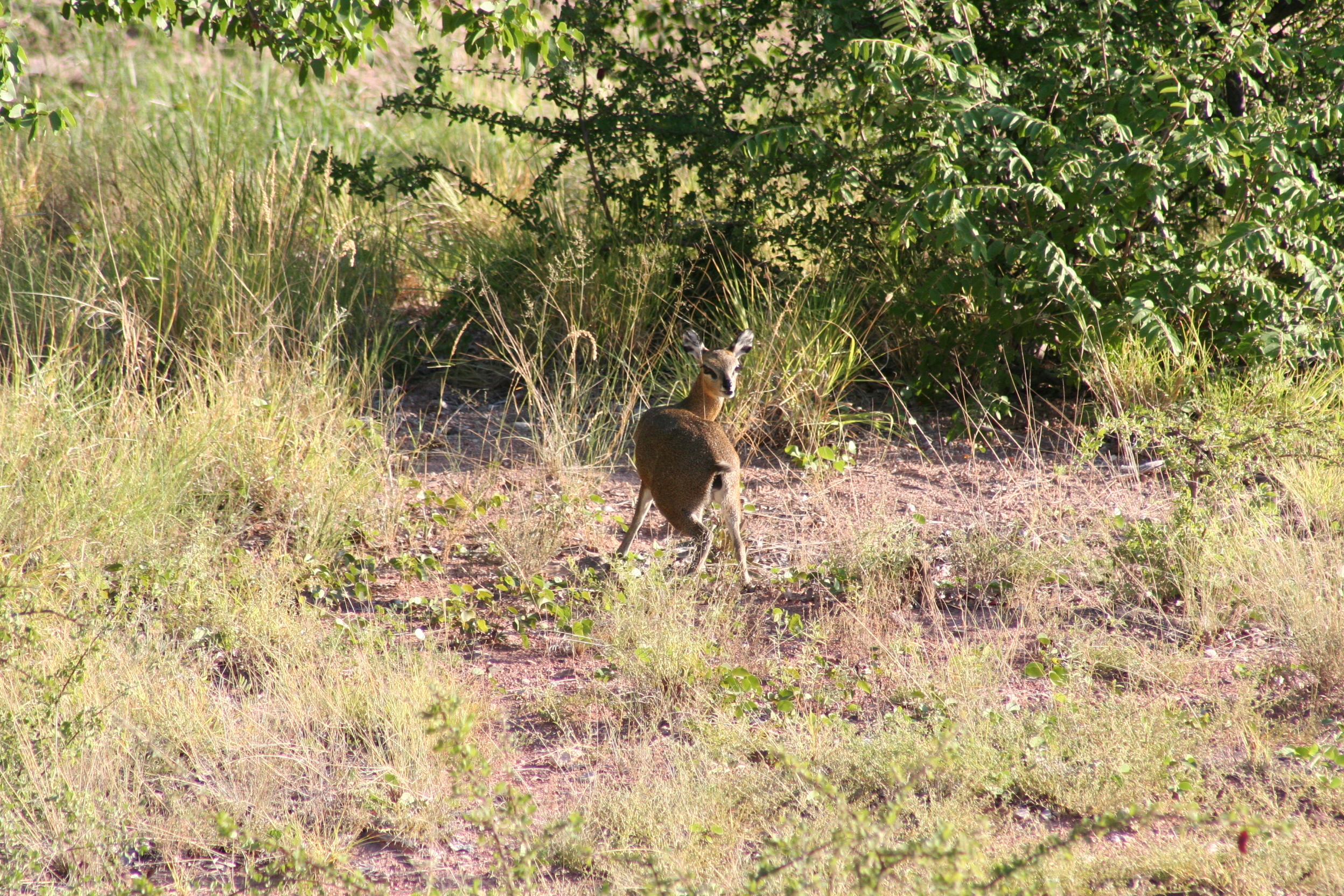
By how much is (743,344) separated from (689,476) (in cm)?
114

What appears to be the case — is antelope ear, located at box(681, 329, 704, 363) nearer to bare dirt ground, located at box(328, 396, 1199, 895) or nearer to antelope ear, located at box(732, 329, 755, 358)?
antelope ear, located at box(732, 329, 755, 358)

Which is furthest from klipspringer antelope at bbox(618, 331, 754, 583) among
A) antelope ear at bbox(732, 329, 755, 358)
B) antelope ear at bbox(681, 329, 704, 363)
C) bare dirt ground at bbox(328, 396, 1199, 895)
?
antelope ear at bbox(732, 329, 755, 358)

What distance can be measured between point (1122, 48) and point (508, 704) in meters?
4.70

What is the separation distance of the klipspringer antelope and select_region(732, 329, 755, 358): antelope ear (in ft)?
1.90

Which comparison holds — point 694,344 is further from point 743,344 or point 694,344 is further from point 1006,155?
point 1006,155

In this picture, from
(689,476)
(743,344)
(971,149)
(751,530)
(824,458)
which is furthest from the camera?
(824,458)

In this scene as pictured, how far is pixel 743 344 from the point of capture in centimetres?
641

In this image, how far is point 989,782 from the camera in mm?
3838

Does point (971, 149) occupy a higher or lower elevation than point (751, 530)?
higher

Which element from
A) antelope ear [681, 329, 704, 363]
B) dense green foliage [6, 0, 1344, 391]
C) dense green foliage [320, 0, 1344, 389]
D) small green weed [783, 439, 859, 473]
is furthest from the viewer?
small green weed [783, 439, 859, 473]

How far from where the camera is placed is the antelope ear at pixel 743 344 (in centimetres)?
637

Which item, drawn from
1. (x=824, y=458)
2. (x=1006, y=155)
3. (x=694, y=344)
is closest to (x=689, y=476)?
(x=694, y=344)

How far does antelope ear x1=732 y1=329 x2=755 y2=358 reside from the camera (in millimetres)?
6367

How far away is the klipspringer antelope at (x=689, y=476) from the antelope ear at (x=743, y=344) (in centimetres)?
58
